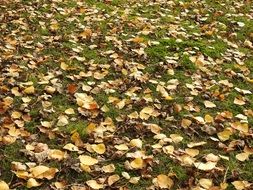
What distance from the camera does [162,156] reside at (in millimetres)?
3234

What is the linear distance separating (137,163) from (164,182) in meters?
0.26

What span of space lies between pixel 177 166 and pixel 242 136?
70cm

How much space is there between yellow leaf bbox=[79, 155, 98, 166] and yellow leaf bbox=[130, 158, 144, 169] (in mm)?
276

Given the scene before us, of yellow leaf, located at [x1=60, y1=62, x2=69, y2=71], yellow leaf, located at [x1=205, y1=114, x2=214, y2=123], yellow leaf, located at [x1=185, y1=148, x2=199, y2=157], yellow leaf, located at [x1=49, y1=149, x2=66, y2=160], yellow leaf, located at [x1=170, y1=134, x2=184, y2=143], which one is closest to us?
yellow leaf, located at [x1=49, y1=149, x2=66, y2=160]

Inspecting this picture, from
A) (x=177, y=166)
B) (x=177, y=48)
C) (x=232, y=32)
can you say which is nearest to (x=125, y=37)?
(x=177, y=48)

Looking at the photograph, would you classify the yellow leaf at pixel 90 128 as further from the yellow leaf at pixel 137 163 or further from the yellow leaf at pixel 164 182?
the yellow leaf at pixel 164 182

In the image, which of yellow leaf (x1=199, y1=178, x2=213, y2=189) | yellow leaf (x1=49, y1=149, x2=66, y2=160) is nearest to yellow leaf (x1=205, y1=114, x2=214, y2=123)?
yellow leaf (x1=199, y1=178, x2=213, y2=189)

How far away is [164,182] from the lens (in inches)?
116

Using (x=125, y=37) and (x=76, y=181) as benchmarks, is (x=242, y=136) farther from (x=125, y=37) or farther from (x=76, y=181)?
(x=125, y=37)

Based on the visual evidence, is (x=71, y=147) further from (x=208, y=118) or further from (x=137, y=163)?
(x=208, y=118)

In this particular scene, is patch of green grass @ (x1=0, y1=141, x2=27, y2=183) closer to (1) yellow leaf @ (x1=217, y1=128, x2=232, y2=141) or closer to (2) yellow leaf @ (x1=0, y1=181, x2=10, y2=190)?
(2) yellow leaf @ (x1=0, y1=181, x2=10, y2=190)

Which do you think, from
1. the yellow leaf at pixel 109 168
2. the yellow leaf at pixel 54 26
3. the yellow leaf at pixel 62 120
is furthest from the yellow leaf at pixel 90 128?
the yellow leaf at pixel 54 26

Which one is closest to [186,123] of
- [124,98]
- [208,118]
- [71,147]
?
[208,118]

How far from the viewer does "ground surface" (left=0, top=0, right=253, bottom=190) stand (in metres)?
3.06
